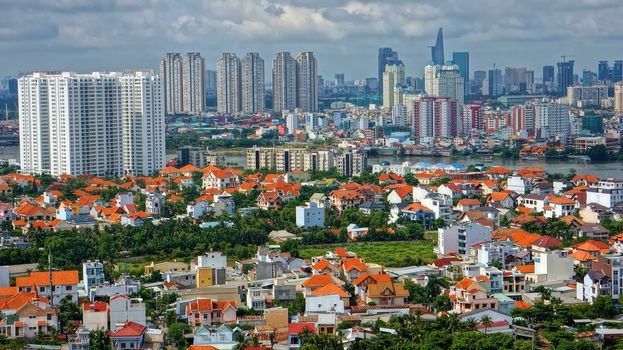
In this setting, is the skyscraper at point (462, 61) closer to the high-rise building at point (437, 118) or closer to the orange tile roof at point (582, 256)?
the high-rise building at point (437, 118)

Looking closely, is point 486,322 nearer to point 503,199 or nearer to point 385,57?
point 503,199

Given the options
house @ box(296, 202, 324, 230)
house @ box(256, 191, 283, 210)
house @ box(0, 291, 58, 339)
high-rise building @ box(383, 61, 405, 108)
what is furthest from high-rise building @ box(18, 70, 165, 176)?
high-rise building @ box(383, 61, 405, 108)

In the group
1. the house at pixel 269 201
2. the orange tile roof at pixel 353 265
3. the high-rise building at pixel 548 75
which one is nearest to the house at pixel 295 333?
the orange tile roof at pixel 353 265

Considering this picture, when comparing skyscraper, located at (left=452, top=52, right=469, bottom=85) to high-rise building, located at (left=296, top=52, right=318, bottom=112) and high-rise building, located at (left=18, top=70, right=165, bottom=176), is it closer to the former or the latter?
high-rise building, located at (left=296, top=52, right=318, bottom=112)

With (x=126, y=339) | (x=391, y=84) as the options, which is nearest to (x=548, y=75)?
(x=391, y=84)

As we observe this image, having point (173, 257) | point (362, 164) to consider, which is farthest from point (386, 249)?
point (362, 164)

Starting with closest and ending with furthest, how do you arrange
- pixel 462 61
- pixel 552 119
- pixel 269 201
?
1. pixel 269 201
2. pixel 552 119
3. pixel 462 61
